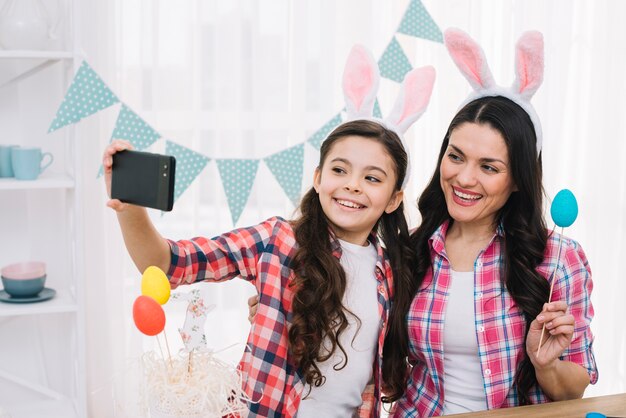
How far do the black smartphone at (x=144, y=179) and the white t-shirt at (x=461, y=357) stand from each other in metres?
0.73

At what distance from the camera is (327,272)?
5.15 ft

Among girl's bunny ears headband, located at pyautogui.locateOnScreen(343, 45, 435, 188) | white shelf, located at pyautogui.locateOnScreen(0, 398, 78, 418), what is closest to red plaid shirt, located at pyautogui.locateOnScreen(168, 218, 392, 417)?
girl's bunny ears headband, located at pyautogui.locateOnScreen(343, 45, 435, 188)

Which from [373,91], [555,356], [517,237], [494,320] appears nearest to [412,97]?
[373,91]

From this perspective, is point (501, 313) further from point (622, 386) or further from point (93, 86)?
point (622, 386)

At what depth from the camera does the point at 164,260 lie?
57.5 inches

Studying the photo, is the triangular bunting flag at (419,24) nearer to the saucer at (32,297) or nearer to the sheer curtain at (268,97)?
the sheer curtain at (268,97)

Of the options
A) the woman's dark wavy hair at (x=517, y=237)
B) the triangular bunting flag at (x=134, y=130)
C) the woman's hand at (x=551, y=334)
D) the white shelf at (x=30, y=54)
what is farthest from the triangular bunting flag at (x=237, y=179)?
the woman's hand at (x=551, y=334)

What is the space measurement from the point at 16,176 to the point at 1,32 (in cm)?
42

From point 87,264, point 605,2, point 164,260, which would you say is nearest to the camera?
point 164,260

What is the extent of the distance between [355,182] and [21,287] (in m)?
1.21

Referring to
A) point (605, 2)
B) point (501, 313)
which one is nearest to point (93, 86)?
point (501, 313)

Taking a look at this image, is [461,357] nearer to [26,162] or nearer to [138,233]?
[138,233]

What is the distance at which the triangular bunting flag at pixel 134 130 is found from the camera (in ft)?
6.93

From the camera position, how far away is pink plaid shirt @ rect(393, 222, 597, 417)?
1651 millimetres
